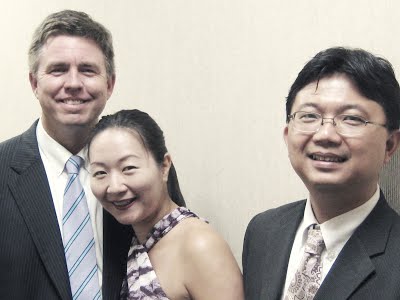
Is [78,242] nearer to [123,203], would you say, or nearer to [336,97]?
[123,203]

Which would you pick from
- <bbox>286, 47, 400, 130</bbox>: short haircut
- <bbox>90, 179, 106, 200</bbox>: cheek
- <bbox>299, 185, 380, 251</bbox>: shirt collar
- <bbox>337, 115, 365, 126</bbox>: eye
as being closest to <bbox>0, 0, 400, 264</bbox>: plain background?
<bbox>286, 47, 400, 130</bbox>: short haircut

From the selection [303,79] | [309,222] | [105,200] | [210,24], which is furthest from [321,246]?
[210,24]

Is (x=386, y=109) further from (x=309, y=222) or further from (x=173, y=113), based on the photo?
(x=173, y=113)

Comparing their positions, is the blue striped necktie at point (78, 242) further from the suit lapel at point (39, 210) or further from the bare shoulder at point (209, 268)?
the bare shoulder at point (209, 268)

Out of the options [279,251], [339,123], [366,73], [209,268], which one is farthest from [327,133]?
[209,268]

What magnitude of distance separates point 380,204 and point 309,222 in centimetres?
19

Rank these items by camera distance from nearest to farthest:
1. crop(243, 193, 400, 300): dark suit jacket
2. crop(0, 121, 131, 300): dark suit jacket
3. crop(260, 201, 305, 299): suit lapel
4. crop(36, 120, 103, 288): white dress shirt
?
crop(243, 193, 400, 300): dark suit jacket → crop(260, 201, 305, 299): suit lapel → crop(0, 121, 131, 300): dark suit jacket → crop(36, 120, 103, 288): white dress shirt

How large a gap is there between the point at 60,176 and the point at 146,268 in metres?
0.44

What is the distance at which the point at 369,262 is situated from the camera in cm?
132

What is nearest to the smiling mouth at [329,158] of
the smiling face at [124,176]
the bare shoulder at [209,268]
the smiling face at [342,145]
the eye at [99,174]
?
the smiling face at [342,145]

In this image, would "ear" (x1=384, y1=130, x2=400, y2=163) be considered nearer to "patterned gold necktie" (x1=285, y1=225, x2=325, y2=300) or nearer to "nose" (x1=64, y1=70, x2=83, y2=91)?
"patterned gold necktie" (x1=285, y1=225, x2=325, y2=300)

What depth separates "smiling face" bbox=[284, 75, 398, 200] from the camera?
1.34 meters

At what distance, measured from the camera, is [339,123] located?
4.45 feet

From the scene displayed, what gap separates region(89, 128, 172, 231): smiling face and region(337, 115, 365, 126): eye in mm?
614
